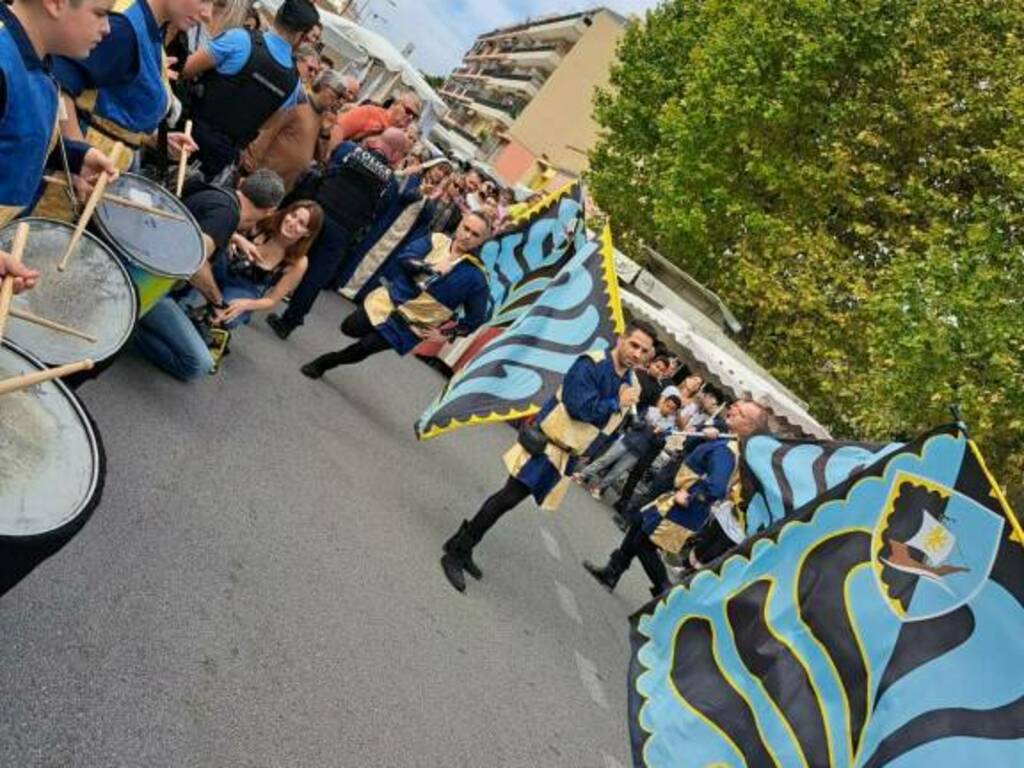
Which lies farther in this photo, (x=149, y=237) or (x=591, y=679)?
(x=591, y=679)

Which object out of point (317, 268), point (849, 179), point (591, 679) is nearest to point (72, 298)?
point (591, 679)

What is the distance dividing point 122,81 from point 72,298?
120 cm

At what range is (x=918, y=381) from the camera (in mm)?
11992

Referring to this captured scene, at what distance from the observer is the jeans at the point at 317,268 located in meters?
7.80

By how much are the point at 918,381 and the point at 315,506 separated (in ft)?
29.9

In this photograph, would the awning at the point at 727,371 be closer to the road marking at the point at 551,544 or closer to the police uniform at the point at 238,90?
the road marking at the point at 551,544

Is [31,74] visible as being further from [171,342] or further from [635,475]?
[635,475]

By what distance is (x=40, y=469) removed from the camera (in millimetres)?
2188

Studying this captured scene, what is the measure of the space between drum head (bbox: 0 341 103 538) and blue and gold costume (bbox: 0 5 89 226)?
2.31ft

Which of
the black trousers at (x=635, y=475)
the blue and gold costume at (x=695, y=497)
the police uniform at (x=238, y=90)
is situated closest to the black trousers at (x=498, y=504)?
the blue and gold costume at (x=695, y=497)

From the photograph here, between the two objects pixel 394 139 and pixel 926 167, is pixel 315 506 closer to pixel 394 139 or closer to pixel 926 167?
pixel 394 139

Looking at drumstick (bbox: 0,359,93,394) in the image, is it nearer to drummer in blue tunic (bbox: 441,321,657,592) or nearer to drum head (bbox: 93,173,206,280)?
drum head (bbox: 93,173,206,280)

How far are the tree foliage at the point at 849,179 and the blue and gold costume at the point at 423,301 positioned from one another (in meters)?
7.04

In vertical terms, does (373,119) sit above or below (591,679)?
above
